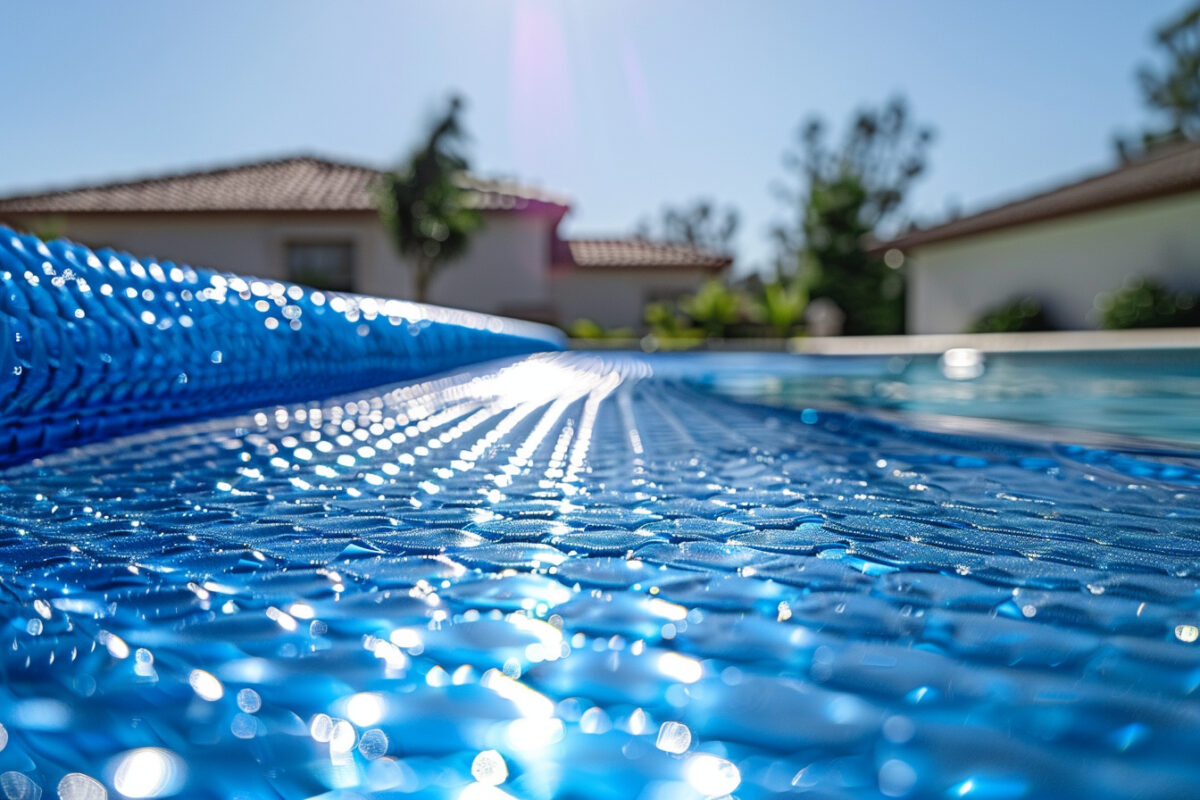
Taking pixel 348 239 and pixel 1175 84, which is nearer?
pixel 348 239

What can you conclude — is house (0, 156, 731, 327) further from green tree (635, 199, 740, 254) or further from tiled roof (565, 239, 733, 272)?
green tree (635, 199, 740, 254)

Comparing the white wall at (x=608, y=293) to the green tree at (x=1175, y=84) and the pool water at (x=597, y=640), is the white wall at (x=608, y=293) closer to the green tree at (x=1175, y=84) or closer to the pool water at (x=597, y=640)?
the pool water at (x=597, y=640)

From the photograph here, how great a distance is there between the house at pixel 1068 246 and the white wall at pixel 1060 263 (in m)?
0.02

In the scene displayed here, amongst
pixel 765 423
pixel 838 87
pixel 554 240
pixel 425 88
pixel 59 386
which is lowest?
pixel 765 423

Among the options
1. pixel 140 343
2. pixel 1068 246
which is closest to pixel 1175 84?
pixel 1068 246

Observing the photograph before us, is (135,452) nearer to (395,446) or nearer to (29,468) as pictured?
(29,468)

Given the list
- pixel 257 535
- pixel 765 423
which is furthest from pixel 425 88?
pixel 257 535

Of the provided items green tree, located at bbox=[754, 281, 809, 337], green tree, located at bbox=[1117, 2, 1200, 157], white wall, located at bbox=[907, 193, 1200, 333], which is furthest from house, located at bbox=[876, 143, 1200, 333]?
green tree, located at bbox=[1117, 2, 1200, 157]

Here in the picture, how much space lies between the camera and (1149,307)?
1283 centimetres

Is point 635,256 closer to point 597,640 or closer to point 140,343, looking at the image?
point 140,343

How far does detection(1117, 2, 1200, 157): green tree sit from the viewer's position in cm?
3272

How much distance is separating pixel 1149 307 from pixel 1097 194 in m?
2.62

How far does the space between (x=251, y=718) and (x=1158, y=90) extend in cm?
4389

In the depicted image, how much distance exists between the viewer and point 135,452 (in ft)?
6.55
